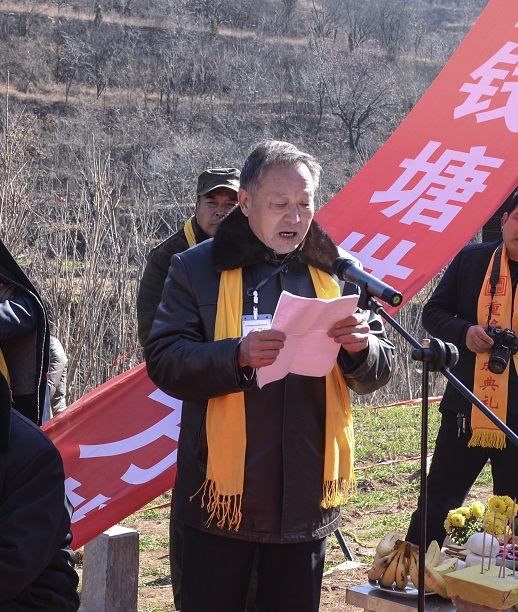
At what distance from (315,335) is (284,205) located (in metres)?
0.43

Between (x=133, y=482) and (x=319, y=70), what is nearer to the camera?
(x=133, y=482)

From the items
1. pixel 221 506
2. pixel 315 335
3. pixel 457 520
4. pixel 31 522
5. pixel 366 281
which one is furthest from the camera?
pixel 457 520

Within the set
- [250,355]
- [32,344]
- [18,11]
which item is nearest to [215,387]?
[250,355]

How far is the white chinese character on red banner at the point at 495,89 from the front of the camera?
465 cm

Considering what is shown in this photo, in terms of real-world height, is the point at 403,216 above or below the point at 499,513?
above

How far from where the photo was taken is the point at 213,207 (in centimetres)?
420

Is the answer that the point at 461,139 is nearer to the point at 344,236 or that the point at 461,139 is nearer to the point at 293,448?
the point at 344,236

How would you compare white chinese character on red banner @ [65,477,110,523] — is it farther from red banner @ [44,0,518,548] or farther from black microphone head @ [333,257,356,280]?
black microphone head @ [333,257,356,280]

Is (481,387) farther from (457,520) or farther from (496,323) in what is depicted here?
(457,520)

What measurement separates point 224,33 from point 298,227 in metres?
46.8

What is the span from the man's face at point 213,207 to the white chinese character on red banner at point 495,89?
1.38 m

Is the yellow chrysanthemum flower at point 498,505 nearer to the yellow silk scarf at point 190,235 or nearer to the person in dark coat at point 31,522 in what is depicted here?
the person in dark coat at point 31,522

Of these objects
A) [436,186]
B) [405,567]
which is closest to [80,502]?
A: [405,567]

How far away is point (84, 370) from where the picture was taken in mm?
8461
